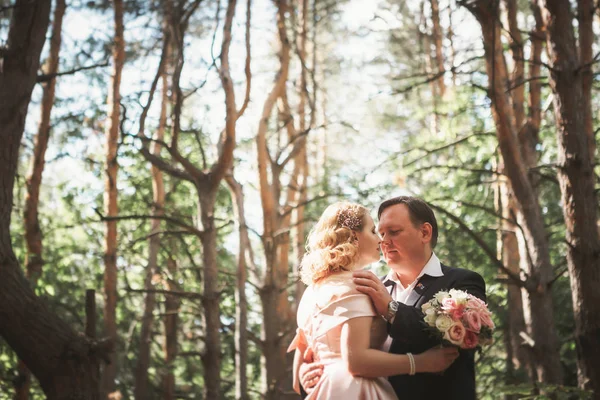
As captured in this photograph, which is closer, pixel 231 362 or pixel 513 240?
pixel 513 240

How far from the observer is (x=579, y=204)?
657 cm

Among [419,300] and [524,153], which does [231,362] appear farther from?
[419,300]

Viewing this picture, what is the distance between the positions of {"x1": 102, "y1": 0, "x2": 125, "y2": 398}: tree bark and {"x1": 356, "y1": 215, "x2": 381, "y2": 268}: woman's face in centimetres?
1015

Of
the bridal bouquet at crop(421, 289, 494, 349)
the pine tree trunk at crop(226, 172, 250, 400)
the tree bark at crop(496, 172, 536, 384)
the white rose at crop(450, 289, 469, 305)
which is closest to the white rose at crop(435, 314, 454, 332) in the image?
the bridal bouquet at crop(421, 289, 494, 349)

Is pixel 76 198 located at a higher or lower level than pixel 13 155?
higher

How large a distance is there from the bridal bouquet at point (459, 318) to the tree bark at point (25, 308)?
383 centimetres

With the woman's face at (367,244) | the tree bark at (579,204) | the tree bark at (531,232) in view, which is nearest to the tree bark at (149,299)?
the tree bark at (531,232)

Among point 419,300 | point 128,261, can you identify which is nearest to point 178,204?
point 128,261

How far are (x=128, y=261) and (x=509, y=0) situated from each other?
34.9 feet

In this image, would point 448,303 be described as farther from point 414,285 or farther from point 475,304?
point 414,285

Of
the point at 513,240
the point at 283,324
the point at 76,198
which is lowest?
the point at 283,324

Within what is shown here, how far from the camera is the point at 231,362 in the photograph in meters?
17.6

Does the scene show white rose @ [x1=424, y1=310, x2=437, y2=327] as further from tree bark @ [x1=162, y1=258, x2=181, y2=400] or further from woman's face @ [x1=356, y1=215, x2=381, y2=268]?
tree bark @ [x1=162, y1=258, x2=181, y2=400]

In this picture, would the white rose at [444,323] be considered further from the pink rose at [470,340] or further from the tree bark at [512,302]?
the tree bark at [512,302]
